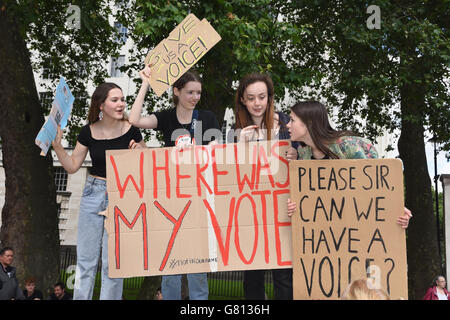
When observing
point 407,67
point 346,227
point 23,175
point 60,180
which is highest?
point 407,67

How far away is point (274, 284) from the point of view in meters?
3.67

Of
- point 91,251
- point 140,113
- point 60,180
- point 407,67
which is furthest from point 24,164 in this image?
point 60,180

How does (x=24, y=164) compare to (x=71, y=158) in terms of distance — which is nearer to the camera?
(x=71, y=158)

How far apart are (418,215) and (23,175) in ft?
34.3

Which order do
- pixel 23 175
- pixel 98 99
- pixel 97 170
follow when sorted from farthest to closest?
pixel 23 175 → pixel 98 99 → pixel 97 170

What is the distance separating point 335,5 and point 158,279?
7713mm

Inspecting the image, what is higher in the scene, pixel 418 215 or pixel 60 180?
pixel 60 180

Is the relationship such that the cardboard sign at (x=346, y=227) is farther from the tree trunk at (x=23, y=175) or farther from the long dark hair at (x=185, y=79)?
the tree trunk at (x=23, y=175)

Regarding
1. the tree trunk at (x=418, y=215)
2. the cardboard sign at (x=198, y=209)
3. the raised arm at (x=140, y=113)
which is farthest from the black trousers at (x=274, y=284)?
the tree trunk at (x=418, y=215)

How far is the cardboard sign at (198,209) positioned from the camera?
144 inches

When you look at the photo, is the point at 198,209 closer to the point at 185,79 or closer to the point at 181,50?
the point at 185,79

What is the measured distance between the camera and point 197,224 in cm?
370
